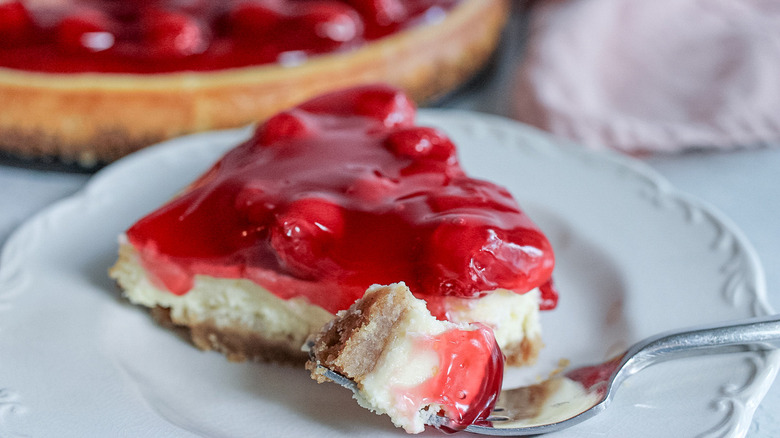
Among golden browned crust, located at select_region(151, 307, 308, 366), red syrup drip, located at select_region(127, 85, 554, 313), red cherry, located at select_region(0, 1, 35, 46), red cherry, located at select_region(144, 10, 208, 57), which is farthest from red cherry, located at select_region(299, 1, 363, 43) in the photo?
golden browned crust, located at select_region(151, 307, 308, 366)

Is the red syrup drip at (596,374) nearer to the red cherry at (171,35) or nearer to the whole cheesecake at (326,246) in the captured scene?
the whole cheesecake at (326,246)

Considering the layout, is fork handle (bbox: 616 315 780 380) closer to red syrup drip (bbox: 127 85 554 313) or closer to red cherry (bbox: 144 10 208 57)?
red syrup drip (bbox: 127 85 554 313)

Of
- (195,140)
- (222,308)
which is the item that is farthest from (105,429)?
(195,140)

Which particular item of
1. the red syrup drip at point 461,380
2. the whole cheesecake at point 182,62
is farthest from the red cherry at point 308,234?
the whole cheesecake at point 182,62

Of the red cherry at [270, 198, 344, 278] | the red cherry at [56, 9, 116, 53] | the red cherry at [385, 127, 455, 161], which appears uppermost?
the red cherry at [56, 9, 116, 53]

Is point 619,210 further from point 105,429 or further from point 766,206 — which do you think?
point 105,429

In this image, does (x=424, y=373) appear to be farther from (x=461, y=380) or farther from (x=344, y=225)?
(x=344, y=225)
